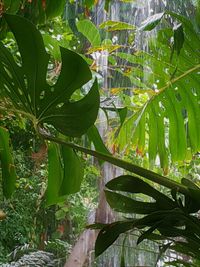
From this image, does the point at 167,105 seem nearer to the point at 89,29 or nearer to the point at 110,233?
the point at 89,29

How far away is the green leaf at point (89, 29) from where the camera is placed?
1377 mm

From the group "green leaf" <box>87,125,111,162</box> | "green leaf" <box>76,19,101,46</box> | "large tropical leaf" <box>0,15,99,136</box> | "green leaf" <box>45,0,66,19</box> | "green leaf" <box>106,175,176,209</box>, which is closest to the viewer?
"large tropical leaf" <box>0,15,99,136</box>

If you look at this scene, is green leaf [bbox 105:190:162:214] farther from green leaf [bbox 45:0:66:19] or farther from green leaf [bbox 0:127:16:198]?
green leaf [bbox 45:0:66:19]

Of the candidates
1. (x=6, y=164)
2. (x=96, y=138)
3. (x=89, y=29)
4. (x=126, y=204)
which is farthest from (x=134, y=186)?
(x=89, y=29)

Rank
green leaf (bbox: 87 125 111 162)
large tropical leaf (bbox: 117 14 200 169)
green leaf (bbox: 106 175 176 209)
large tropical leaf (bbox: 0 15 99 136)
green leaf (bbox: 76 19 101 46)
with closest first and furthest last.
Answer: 1. large tropical leaf (bbox: 0 15 99 136)
2. green leaf (bbox: 106 175 176 209)
3. green leaf (bbox: 87 125 111 162)
4. large tropical leaf (bbox: 117 14 200 169)
5. green leaf (bbox: 76 19 101 46)

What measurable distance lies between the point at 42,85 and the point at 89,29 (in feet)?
2.89

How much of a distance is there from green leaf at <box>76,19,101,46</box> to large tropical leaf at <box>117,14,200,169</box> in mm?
192

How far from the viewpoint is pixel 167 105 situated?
1259 millimetres

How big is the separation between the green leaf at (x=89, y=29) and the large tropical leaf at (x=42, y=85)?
30.8 inches

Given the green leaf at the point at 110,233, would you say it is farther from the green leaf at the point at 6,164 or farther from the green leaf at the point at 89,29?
the green leaf at the point at 89,29

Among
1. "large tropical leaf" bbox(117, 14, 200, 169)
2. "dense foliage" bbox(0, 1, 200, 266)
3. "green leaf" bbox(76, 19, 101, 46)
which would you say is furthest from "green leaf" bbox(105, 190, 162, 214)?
"green leaf" bbox(76, 19, 101, 46)

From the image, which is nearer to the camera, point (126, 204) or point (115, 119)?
point (126, 204)

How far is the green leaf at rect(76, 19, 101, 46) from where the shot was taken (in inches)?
54.2

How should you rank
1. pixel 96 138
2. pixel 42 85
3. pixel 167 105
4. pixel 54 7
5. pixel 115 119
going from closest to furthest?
pixel 42 85 → pixel 96 138 → pixel 54 7 → pixel 167 105 → pixel 115 119
